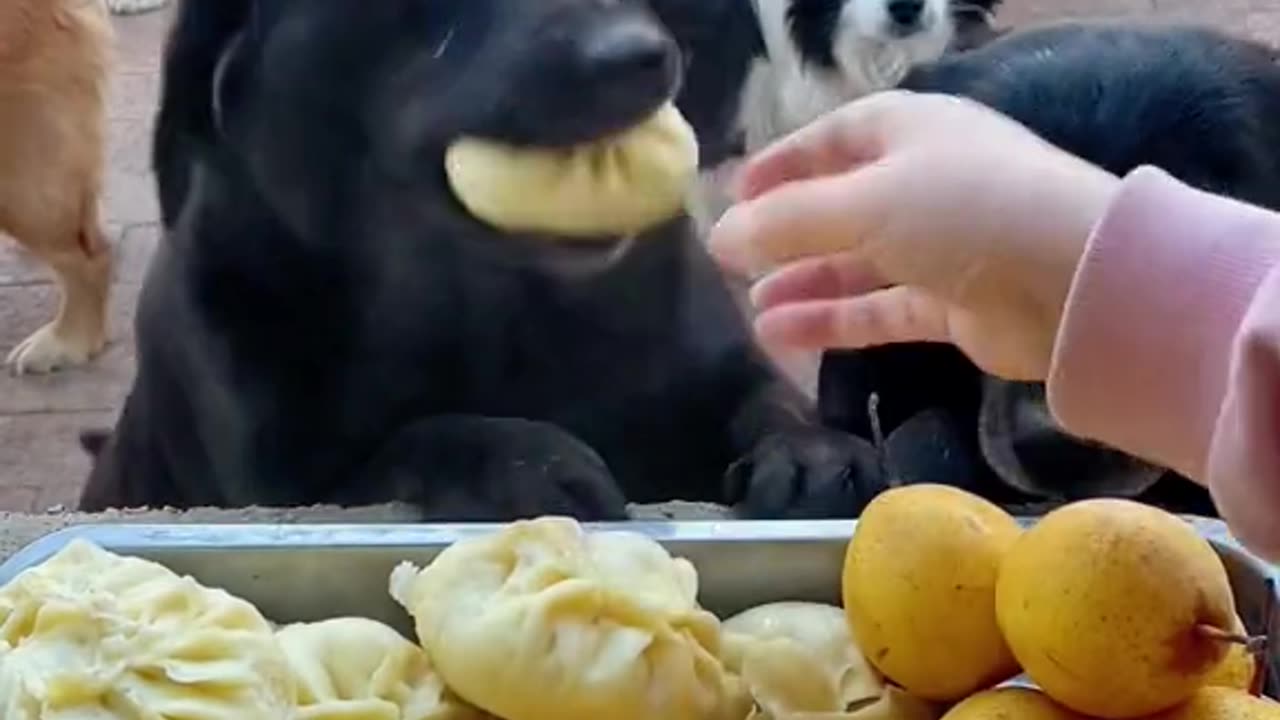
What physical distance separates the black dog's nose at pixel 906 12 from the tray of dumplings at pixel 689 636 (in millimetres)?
1091

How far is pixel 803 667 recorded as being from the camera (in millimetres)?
479

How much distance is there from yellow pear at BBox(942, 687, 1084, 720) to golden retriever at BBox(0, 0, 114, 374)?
108 cm

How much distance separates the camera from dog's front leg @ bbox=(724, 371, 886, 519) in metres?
0.68

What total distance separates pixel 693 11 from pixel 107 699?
393 millimetres

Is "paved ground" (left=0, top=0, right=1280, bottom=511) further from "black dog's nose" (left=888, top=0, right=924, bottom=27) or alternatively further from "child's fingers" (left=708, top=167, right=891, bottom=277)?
"child's fingers" (left=708, top=167, right=891, bottom=277)

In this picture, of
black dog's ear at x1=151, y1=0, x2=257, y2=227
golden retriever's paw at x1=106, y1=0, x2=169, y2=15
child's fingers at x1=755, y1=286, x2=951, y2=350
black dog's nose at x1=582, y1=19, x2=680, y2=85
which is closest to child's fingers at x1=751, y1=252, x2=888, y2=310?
child's fingers at x1=755, y1=286, x2=951, y2=350

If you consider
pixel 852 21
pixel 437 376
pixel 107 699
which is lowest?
pixel 852 21

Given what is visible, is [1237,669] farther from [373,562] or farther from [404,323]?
[404,323]

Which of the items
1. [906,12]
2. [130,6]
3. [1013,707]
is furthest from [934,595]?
[130,6]

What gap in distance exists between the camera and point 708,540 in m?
0.55

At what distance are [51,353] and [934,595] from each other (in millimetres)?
1167

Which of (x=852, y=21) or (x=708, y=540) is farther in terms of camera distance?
(x=852, y=21)

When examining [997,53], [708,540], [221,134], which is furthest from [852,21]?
[708,540]

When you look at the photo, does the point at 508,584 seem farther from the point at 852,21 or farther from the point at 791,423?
the point at 852,21
